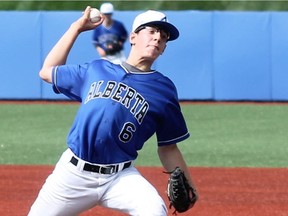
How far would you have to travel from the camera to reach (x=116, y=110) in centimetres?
467

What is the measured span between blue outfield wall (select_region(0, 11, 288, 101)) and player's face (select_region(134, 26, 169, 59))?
528 inches

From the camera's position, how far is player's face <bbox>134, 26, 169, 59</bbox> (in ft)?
15.4

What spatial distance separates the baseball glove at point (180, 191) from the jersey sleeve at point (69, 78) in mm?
705

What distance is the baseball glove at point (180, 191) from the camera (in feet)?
→ 15.6

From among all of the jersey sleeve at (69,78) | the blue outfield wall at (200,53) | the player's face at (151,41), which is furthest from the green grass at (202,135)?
the player's face at (151,41)

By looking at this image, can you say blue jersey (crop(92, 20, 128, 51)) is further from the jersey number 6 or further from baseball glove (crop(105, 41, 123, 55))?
the jersey number 6

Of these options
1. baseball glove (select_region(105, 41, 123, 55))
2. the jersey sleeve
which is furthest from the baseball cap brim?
baseball glove (select_region(105, 41, 123, 55))

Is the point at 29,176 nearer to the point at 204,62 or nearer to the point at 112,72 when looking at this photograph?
the point at 112,72

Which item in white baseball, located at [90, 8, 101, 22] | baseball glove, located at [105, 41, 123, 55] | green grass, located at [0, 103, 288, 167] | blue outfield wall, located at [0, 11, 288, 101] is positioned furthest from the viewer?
blue outfield wall, located at [0, 11, 288, 101]

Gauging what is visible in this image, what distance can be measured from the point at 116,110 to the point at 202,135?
849 centimetres

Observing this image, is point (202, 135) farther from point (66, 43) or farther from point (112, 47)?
point (66, 43)

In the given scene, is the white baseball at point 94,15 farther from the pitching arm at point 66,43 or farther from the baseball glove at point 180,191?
the baseball glove at point 180,191

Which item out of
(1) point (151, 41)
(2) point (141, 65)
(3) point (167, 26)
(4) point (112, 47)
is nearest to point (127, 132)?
(2) point (141, 65)

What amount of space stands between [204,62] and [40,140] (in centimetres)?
636
